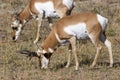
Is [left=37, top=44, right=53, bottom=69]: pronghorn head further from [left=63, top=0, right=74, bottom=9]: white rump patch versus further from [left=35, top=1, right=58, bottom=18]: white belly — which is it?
[left=35, top=1, right=58, bottom=18]: white belly

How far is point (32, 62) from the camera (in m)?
10.6

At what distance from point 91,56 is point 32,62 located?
145 cm

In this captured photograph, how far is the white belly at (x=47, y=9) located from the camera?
40.8 feet

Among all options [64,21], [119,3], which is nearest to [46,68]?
[64,21]

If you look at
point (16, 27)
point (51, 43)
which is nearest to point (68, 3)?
point (16, 27)

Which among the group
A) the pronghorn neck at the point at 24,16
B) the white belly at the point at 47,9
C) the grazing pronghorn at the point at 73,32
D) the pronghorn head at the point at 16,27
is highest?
the grazing pronghorn at the point at 73,32

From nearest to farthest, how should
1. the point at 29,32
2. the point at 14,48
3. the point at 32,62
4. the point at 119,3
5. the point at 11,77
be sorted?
the point at 11,77 < the point at 32,62 < the point at 14,48 < the point at 29,32 < the point at 119,3

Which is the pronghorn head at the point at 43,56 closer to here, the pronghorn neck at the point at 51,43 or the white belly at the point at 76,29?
the pronghorn neck at the point at 51,43

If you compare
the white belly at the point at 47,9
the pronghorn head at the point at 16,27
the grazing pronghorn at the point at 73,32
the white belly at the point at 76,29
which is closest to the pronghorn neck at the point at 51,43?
the grazing pronghorn at the point at 73,32

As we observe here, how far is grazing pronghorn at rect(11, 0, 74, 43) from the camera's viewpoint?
12.2 metres

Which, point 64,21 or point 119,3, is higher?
point 64,21

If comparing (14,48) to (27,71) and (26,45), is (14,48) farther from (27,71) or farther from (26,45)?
(27,71)

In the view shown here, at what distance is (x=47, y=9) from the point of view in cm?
1258

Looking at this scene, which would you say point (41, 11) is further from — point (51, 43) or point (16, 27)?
point (51, 43)
